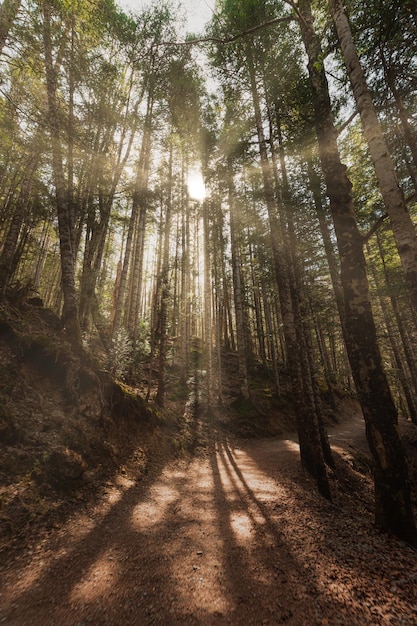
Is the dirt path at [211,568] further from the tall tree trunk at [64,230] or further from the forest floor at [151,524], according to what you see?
the tall tree trunk at [64,230]

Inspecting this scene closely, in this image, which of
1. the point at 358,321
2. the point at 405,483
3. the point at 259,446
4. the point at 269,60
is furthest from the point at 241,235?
the point at 405,483

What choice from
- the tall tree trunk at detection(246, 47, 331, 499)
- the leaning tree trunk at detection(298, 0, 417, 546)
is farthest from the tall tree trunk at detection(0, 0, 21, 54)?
the leaning tree trunk at detection(298, 0, 417, 546)

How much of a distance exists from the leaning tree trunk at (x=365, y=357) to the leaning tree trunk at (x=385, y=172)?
20.7 inches

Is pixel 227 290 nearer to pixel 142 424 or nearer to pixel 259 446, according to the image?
pixel 259 446

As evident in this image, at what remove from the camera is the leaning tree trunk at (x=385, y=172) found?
14.1 feet

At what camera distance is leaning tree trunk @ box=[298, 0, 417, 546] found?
391cm

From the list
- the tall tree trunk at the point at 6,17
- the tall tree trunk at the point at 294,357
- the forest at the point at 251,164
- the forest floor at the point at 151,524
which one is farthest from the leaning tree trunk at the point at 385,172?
the tall tree trunk at the point at 6,17

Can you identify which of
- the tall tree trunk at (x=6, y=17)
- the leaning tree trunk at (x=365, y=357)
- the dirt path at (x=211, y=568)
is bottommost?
the dirt path at (x=211, y=568)

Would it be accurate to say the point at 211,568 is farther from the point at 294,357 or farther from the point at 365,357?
the point at 294,357

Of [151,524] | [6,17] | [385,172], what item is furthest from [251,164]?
[151,524]

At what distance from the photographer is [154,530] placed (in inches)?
166

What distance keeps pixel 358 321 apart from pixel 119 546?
16.7 ft

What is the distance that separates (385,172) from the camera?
178 inches

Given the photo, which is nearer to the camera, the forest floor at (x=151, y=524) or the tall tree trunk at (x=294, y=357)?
the forest floor at (x=151, y=524)
